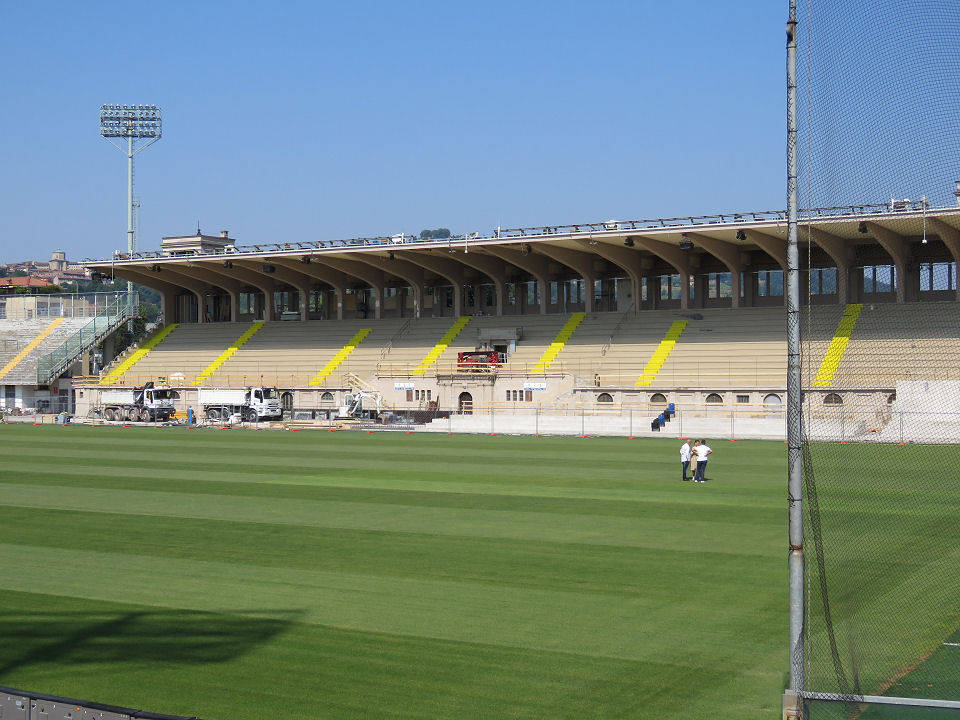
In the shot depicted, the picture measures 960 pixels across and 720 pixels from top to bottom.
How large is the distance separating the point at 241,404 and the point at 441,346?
13.1m

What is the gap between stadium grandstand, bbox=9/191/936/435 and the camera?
59969 mm

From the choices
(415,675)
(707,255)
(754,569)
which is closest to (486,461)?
(754,569)

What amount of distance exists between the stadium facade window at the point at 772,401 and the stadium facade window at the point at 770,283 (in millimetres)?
12612

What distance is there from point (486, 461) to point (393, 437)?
14.6 meters

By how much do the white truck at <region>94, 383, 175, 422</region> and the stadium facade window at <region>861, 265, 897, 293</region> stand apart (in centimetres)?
4094

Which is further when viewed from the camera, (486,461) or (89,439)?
(89,439)

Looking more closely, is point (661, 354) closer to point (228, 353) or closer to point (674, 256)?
point (674, 256)

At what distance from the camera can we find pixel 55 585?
17.6 m

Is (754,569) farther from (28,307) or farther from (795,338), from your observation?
(28,307)

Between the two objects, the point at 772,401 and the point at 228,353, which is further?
the point at 228,353

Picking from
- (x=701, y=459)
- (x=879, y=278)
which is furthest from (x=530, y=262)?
(x=701, y=459)

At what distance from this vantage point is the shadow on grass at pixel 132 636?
13453mm

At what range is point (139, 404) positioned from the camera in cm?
6981

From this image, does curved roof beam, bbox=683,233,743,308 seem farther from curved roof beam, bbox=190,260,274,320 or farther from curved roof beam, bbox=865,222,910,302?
curved roof beam, bbox=190,260,274,320
